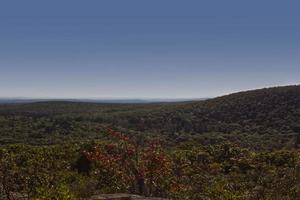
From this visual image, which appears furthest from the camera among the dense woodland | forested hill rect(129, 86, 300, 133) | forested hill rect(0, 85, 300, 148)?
forested hill rect(129, 86, 300, 133)

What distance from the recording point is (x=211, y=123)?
6412cm

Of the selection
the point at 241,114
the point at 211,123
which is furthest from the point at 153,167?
the point at 241,114

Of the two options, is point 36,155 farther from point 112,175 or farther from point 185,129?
point 185,129

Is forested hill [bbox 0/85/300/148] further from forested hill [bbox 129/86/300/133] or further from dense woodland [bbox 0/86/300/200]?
dense woodland [bbox 0/86/300/200]

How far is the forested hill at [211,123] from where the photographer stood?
171ft

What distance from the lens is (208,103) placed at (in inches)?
3118

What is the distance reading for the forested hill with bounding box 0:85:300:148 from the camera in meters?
52.1

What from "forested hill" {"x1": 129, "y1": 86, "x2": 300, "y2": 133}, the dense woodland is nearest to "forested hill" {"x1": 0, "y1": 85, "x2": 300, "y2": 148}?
"forested hill" {"x1": 129, "y1": 86, "x2": 300, "y2": 133}

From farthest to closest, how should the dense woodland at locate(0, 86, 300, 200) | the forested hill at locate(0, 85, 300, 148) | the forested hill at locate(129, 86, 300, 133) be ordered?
the forested hill at locate(129, 86, 300, 133), the forested hill at locate(0, 85, 300, 148), the dense woodland at locate(0, 86, 300, 200)

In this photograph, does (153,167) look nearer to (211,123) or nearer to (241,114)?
(211,123)

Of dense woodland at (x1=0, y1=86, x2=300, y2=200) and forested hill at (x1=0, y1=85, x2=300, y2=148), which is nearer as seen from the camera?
dense woodland at (x1=0, y1=86, x2=300, y2=200)

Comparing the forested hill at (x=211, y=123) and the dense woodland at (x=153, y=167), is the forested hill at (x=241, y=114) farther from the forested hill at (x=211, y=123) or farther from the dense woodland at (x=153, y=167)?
the dense woodland at (x=153, y=167)

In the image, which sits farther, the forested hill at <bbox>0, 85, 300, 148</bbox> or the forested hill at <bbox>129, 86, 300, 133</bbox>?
the forested hill at <bbox>129, 86, 300, 133</bbox>

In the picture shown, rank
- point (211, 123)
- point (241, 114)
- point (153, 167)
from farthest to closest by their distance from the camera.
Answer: point (241, 114) → point (211, 123) → point (153, 167)
